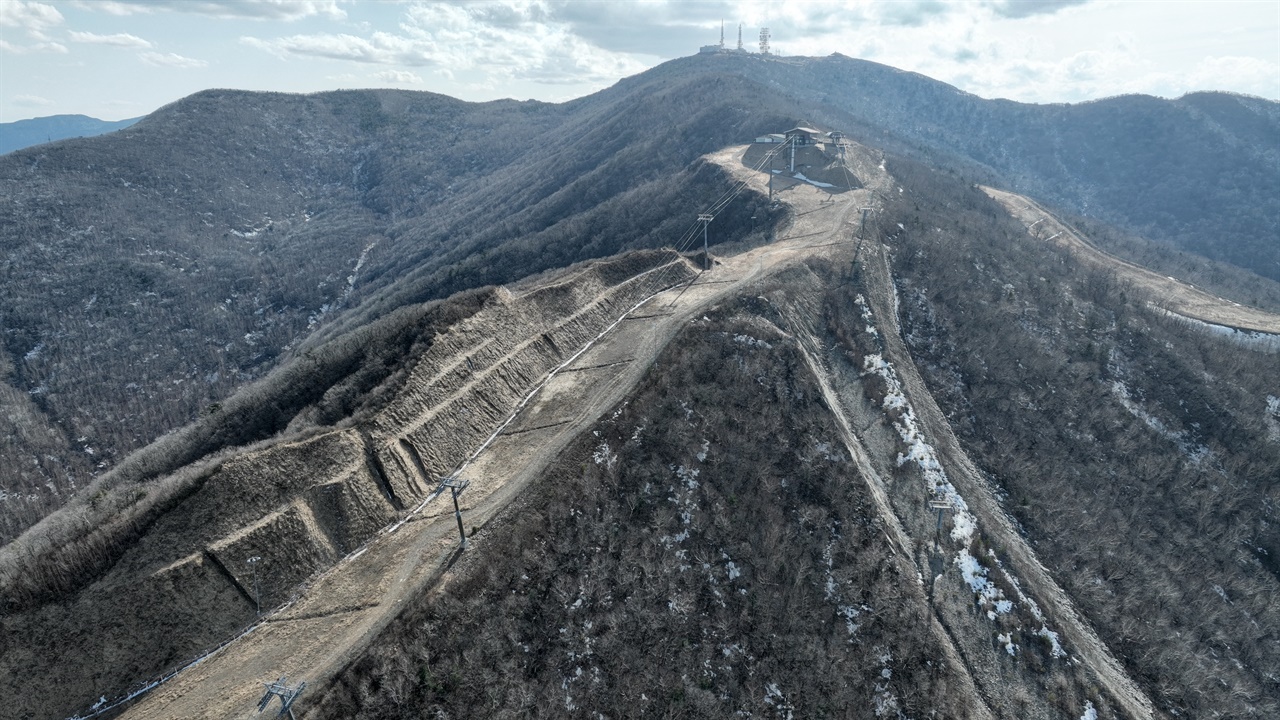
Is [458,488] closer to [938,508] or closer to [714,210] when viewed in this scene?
[938,508]

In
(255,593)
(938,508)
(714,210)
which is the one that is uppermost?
(714,210)

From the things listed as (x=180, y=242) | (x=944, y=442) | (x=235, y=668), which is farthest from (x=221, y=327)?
(x=944, y=442)

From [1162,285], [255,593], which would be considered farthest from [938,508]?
[1162,285]

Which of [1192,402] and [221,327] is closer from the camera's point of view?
[1192,402]

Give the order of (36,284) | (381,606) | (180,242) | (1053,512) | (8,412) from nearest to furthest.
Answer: (381,606) < (1053,512) < (8,412) < (36,284) < (180,242)

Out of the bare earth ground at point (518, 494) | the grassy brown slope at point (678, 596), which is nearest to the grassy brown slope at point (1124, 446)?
the bare earth ground at point (518, 494)

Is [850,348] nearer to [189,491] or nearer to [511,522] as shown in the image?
[511,522]

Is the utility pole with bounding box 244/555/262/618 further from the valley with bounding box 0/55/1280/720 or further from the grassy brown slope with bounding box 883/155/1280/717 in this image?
the grassy brown slope with bounding box 883/155/1280/717
